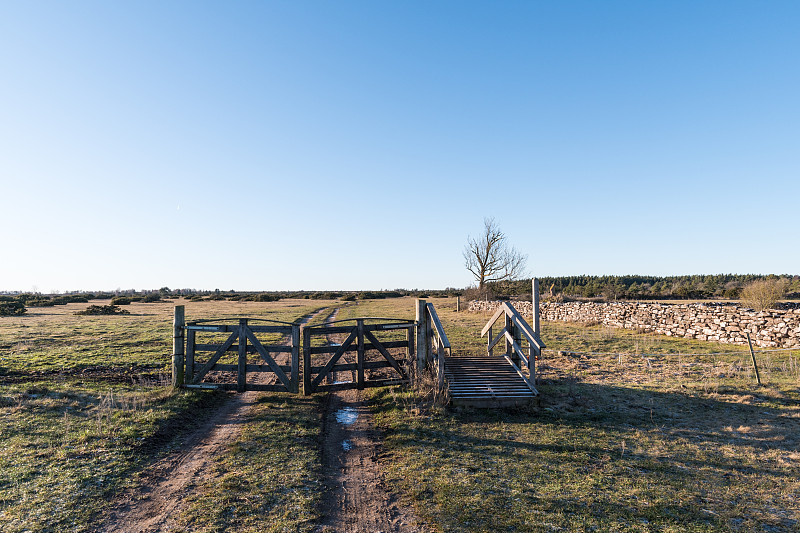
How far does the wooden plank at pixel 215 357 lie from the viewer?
9.39 m

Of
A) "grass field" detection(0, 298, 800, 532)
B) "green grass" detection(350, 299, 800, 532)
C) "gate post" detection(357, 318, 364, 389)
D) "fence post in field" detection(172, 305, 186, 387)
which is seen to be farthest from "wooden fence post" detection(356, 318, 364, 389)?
"fence post in field" detection(172, 305, 186, 387)

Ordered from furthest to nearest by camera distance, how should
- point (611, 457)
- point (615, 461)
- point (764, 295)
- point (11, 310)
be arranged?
point (11, 310) → point (764, 295) → point (611, 457) → point (615, 461)

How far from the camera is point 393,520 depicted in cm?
448

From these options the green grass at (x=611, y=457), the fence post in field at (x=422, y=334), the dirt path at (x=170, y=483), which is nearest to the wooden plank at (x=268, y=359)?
the dirt path at (x=170, y=483)

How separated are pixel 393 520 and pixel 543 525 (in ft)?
5.49

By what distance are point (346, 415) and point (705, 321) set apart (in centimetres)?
1841

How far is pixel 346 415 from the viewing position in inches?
332

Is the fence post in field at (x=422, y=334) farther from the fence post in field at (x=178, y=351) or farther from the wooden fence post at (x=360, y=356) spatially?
the fence post in field at (x=178, y=351)

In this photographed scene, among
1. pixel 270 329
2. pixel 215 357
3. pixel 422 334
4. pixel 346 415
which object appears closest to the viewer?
pixel 346 415

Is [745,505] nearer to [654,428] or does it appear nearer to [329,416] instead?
[654,428]

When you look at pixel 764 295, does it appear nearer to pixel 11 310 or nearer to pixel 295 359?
pixel 295 359

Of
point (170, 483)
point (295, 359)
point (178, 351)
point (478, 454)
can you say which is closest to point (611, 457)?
point (478, 454)

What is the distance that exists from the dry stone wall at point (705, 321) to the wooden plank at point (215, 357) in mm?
19879

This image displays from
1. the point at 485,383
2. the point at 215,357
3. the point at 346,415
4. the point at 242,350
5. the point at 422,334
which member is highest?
the point at 422,334
